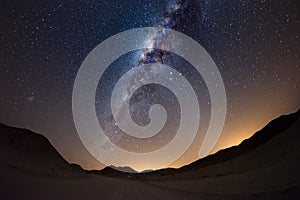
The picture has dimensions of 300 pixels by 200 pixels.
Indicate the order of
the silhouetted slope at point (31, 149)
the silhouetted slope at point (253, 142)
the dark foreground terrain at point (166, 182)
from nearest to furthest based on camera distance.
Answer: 1. the dark foreground terrain at point (166, 182)
2. the silhouetted slope at point (31, 149)
3. the silhouetted slope at point (253, 142)

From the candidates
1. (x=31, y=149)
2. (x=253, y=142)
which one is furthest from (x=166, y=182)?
(x=253, y=142)

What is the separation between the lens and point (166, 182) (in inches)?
269

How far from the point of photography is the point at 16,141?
8773 mm

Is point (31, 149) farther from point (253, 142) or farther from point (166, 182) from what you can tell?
point (253, 142)

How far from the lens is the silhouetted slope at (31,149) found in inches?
308

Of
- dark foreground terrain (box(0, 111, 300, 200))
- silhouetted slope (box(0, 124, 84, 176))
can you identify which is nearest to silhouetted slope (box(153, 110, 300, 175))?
dark foreground terrain (box(0, 111, 300, 200))

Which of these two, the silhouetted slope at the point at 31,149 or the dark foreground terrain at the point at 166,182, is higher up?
the silhouetted slope at the point at 31,149

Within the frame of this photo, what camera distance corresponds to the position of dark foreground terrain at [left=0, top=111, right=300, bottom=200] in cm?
440

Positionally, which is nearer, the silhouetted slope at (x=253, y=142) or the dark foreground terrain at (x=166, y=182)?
the dark foreground terrain at (x=166, y=182)

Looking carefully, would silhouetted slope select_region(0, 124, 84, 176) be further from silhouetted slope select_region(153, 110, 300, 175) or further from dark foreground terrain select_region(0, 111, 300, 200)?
silhouetted slope select_region(153, 110, 300, 175)

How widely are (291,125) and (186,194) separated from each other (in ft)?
18.8

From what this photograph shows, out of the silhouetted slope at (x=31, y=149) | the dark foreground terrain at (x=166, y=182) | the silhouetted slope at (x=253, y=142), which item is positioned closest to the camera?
the dark foreground terrain at (x=166, y=182)

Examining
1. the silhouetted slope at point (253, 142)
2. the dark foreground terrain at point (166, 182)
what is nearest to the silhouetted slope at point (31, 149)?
the dark foreground terrain at point (166, 182)

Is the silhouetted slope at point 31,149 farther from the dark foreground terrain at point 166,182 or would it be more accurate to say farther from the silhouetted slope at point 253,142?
the silhouetted slope at point 253,142
